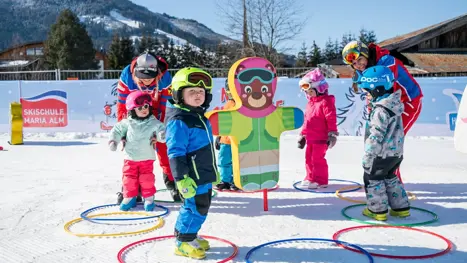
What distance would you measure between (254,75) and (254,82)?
8 centimetres

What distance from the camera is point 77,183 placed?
7.59m

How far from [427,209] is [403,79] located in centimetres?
169

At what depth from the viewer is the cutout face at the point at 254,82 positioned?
5.12 metres

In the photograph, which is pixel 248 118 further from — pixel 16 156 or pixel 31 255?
pixel 16 156

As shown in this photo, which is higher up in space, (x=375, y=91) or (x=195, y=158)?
(x=375, y=91)

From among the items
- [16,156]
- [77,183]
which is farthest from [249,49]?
[77,183]

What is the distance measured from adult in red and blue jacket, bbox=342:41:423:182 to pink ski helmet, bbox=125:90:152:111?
2.60 metres

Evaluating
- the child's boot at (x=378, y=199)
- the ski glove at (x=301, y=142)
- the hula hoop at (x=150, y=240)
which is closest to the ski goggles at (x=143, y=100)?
the hula hoop at (x=150, y=240)

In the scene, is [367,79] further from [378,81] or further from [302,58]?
[302,58]

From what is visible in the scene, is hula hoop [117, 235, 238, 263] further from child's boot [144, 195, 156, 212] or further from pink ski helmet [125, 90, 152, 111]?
pink ski helmet [125, 90, 152, 111]

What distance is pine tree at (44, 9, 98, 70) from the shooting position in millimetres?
48844

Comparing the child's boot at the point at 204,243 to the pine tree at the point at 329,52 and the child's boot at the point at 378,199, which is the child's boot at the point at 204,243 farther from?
the pine tree at the point at 329,52

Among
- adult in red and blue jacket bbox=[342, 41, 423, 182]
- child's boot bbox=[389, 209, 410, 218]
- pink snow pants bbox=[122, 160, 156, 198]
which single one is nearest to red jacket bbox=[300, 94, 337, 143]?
adult in red and blue jacket bbox=[342, 41, 423, 182]

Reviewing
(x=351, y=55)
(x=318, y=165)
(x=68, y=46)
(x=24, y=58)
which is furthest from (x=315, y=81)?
(x=24, y=58)
